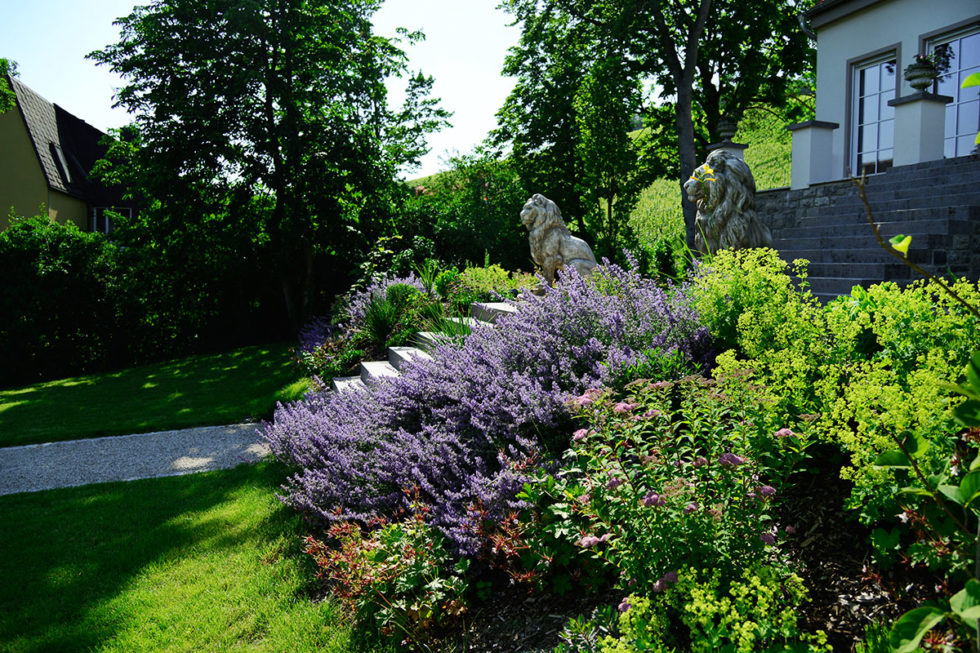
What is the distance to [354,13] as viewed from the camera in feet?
46.7

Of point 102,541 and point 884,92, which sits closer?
point 102,541

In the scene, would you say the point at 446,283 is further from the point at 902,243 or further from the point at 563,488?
the point at 902,243

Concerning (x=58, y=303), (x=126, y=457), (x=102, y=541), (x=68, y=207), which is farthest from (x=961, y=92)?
(x=68, y=207)

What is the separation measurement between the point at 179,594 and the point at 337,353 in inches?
199

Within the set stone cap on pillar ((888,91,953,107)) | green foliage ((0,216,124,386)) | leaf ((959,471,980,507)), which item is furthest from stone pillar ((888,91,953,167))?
green foliage ((0,216,124,386))

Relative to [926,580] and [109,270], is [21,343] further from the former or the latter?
[926,580]

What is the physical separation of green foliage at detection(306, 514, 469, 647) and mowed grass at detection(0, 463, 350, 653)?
0.67 ft

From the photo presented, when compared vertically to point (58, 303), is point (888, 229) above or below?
above

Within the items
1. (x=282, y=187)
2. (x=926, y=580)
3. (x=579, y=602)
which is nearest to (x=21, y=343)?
(x=282, y=187)

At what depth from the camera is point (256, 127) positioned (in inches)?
506

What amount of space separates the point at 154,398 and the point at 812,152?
37.9 ft

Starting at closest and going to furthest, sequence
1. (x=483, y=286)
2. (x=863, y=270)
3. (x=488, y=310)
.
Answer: (x=863, y=270), (x=488, y=310), (x=483, y=286)

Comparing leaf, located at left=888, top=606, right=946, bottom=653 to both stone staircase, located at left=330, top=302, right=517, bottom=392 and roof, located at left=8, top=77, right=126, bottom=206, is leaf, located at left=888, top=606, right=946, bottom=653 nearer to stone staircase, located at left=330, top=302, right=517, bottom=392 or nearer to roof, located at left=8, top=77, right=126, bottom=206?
stone staircase, located at left=330, top=302, right=517, bottom=392

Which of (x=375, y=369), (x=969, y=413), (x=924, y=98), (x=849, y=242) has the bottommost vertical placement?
(x=375, y=369)
